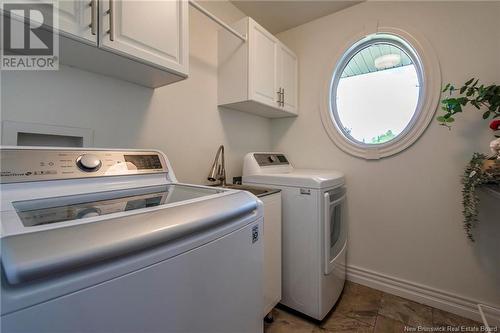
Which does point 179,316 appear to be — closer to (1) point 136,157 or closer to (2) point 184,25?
(1) point 136,157

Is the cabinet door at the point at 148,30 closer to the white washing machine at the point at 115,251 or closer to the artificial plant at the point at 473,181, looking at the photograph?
the white washing machine at the point at 115,251

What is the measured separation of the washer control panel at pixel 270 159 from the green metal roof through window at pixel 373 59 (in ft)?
3.24

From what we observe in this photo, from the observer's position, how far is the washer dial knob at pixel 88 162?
929 mm

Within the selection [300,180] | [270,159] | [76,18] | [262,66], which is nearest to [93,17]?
[76,18]

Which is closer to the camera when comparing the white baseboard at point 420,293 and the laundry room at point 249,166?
the laundry room at point 249,166

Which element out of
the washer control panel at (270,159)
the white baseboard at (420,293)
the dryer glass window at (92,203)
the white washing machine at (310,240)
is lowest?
the white baseboard at (420,293)

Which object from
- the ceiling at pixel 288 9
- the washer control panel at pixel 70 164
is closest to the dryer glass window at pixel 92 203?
the washer control panel at pixel 70 164

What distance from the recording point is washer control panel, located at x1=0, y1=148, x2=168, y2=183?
0.78m

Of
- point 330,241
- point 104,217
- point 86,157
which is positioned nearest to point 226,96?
point 86,157

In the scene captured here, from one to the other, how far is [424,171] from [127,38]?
2.10 m

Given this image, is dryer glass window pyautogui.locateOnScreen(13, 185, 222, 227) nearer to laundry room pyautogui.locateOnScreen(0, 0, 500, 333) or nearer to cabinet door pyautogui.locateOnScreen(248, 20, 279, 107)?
laundry room pyautogui.locateOnScreen(0, 0, 500, 333)

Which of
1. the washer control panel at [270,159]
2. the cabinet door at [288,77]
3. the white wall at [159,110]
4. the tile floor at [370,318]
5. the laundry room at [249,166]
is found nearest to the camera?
the laundry room at [249,166]

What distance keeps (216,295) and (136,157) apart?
76cm

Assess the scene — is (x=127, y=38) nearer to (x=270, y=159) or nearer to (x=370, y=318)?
(x=270, y=159)
